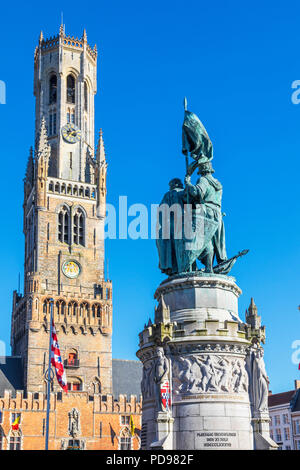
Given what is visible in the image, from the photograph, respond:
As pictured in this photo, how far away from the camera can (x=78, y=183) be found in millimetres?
84938

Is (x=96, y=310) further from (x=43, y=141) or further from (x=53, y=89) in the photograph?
(x=53, y=89)

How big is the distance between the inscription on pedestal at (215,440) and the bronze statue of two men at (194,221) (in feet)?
16.2

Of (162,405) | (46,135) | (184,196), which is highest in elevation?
(46,135)

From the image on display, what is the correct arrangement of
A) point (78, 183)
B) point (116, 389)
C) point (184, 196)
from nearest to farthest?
point (184, 196) < point (116, 389) < point (78, 183)

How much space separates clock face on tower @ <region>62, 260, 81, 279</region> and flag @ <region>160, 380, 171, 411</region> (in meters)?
63.3

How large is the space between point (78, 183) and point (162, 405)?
229 ft

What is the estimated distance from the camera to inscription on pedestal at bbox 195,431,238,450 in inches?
649

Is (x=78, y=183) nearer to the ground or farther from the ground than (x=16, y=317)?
farther from the ground

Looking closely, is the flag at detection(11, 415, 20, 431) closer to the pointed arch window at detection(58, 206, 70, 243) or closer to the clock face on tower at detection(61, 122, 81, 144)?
the pointed arch window at detection(58, 206, 70, 243)

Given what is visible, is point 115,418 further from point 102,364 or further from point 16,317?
point 16,317

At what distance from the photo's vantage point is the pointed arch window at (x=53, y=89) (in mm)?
89750

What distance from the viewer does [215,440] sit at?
54.2 ft
